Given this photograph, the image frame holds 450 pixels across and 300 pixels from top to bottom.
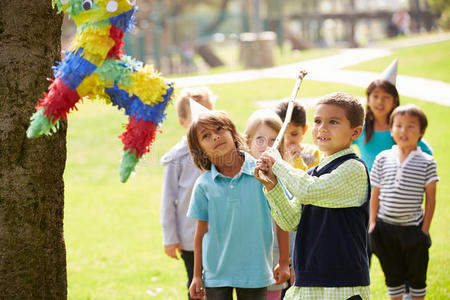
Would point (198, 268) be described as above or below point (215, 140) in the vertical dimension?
below

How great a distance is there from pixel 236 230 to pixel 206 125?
1.48 feet

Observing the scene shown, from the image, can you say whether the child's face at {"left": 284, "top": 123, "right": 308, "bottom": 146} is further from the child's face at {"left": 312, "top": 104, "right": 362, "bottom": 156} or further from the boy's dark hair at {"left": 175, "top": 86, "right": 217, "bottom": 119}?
the child's face at {"left": 312, "top": 104, "right": 362, "bottom": 156}

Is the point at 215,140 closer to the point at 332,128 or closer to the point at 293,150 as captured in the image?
the point at 332,128

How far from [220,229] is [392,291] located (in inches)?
53.6

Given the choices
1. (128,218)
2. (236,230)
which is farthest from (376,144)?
(128,218)

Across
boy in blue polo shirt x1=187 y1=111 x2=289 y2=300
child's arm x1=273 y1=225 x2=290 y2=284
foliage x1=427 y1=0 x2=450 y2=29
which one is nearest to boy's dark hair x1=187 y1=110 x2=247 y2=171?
boy in blue polo shirt x1=187 y1=111 x2=289 y2=300

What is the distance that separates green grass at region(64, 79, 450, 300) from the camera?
4.08 metres

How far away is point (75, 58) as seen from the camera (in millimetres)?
1872

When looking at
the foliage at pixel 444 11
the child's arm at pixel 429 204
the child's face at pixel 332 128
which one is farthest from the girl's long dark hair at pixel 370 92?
the foliage at pixel 444 11

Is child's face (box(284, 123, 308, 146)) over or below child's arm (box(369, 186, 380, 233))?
over

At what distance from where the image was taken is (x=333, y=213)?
208cm

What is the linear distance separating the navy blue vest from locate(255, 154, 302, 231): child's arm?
0.06 meters

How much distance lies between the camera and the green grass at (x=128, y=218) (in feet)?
13.4

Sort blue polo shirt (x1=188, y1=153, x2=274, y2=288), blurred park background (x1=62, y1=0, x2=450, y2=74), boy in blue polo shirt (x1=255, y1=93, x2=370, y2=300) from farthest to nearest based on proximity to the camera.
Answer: blurred park background (x1=62, y1=0, x2=450, y2=74), blue polo shirt (x1=188, y1=153, x2=274, y2=288), boy in blue polo shirt (x1=255, y1=93, x2=370, y2=300)
